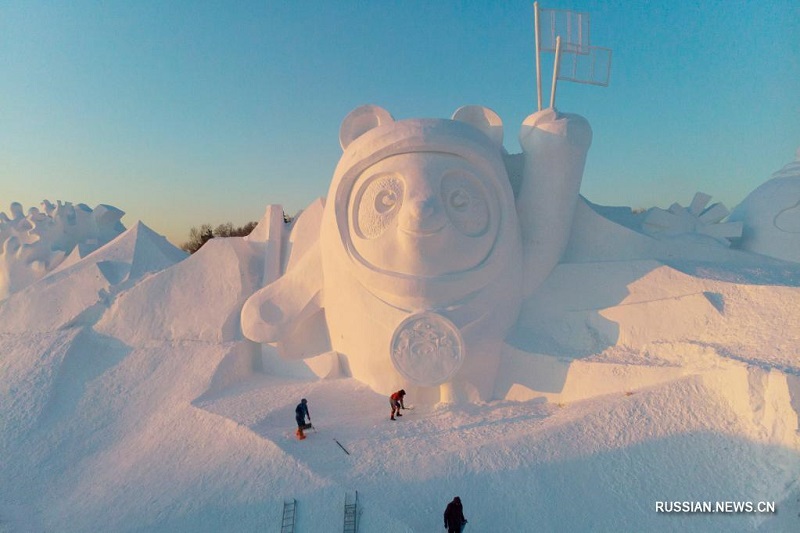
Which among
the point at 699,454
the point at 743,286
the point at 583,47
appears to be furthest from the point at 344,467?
the point at 583,47

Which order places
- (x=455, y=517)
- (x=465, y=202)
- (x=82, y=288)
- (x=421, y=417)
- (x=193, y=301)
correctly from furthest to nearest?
(x=82, y=288), (x=193, y=301), (x=465, y=202), (x=421, y=417), (x=455, y=517)

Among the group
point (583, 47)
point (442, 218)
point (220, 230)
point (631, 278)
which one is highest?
point (583, 47)

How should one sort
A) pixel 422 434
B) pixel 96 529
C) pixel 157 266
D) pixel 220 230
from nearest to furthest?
pixel 96 529
pixel 422 434
pixel 157 266
pixel 220 230

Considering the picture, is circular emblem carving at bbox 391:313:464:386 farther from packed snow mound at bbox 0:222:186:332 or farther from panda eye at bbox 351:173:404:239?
packed snow mound at bbox 0:222:186:332

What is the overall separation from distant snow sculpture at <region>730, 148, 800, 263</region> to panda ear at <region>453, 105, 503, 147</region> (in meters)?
5.43

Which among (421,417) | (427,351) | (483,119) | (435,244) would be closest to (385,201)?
(435,244)

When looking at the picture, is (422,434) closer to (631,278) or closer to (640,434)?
(640,434)

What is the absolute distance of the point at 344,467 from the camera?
16.0 ft

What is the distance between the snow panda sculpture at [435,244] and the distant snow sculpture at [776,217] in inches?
170

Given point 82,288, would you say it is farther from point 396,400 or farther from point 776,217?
point 776,217

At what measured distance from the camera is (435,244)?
628 cm

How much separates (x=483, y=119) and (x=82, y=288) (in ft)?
24.7

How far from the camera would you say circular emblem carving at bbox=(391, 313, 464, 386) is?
248 inches

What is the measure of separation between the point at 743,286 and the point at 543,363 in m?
2.60
